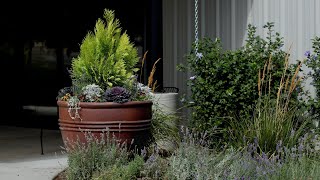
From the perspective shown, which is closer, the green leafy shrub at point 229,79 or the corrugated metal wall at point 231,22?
the green leafy shrub at point 229,79

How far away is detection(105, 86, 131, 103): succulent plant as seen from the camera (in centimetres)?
714

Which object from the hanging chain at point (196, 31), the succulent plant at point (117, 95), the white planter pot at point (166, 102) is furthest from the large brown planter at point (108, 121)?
the hanging chain at point (196, 31)

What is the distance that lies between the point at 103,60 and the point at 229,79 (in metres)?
1.95

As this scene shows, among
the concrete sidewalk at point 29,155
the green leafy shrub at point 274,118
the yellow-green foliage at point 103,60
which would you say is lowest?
the concrete sidewalk at point 29,155

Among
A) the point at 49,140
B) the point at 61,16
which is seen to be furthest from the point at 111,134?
the point at 61,16

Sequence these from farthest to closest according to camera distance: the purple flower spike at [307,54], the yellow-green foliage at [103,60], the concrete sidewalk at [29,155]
→ 1. the purple flower spike at [307,54]
2. the yellow-green foliage at [103,60]
3. the concrete sidewalk at [29,155]

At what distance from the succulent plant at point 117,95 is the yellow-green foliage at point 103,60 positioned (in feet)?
0.74

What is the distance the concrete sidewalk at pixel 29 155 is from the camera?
7273 millimetres

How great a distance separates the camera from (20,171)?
7.41 meters

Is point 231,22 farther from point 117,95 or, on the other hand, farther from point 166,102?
point 117,95

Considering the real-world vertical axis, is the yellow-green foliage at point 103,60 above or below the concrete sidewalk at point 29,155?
above

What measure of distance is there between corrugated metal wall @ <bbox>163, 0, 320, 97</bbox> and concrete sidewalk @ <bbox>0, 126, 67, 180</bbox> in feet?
7.39

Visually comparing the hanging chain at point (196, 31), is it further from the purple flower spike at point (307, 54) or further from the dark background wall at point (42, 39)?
the dark background wall at point (42, 39)

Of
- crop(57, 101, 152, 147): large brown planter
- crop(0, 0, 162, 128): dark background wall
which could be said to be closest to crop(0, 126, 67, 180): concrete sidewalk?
crop(57, 101, 152, 147): large brown planter
